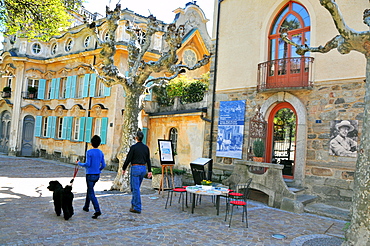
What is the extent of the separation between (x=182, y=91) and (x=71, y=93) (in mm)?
8332

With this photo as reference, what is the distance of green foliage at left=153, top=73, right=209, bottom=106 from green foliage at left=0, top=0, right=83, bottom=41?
669cm

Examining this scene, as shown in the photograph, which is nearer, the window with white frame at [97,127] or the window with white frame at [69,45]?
the window with white frame at [97,127]

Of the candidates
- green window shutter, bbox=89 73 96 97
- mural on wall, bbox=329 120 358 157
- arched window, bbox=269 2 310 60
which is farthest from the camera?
green window shutter, bbox=89 73 96 97

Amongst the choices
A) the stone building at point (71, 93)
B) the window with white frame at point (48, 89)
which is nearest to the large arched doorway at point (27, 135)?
the stone building at point (71, 93)

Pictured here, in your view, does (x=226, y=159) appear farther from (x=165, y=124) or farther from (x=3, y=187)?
(x=3, y=187)

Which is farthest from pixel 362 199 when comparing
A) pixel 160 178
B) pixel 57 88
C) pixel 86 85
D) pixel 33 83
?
pixel 33 83

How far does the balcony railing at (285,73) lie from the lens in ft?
31.3

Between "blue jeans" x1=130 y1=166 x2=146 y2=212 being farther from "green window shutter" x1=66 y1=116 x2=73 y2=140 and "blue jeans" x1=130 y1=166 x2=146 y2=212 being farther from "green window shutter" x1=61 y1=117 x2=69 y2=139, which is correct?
"green window shutter" x1=61 y1=117 x2=69 y2=139

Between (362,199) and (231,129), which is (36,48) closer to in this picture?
(231,129)

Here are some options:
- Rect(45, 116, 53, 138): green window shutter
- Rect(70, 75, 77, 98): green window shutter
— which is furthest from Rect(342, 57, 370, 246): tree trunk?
Rect(45, 116, 53, 138): green window shutter

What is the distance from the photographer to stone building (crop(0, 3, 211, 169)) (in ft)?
56.5

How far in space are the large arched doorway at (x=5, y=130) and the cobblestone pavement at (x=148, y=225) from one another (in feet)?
57.7

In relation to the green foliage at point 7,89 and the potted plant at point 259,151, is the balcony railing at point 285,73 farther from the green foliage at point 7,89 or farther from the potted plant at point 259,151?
the green foliage at point 7,89

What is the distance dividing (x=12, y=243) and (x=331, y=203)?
7788mm
